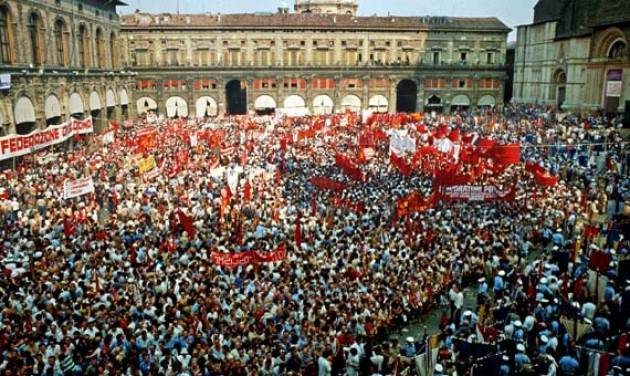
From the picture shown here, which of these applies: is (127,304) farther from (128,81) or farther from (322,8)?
(322,8)

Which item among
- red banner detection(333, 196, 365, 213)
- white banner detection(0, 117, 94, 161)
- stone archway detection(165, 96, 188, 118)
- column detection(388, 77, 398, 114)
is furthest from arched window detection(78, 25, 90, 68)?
column detection(388, 77, 398, 114)

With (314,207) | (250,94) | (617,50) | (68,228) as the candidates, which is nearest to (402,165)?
(314,207)

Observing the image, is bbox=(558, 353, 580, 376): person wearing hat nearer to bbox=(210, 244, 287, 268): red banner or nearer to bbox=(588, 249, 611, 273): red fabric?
bbox=(588, 249, 611, 273): red fabric

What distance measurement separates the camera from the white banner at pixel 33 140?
24969 millimetres

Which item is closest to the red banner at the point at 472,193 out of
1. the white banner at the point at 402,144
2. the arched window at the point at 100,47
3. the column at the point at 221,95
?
the white banner at the point at 402,144

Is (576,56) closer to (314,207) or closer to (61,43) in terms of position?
(314,207)

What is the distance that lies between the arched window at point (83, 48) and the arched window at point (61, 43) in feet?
8.70

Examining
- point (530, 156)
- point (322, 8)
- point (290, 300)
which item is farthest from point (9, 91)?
point (322, 8)

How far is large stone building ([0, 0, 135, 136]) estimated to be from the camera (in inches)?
1295

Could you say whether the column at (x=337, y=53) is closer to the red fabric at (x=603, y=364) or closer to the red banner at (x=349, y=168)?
the red banner at (x=349, y=168)

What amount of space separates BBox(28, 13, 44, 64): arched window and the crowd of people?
10121 millimetres

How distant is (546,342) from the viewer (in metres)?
11.7

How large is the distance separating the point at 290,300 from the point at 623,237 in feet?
42.4

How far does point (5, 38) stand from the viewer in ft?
108
